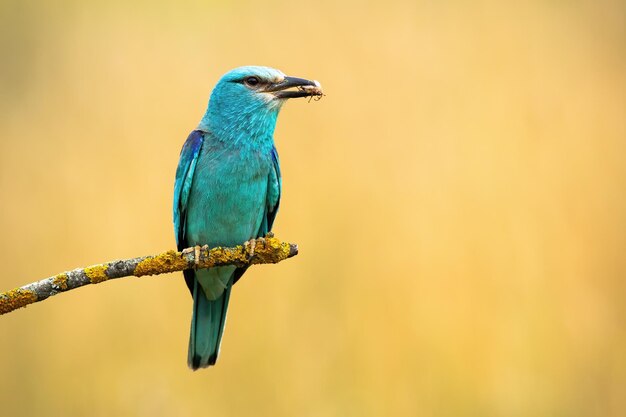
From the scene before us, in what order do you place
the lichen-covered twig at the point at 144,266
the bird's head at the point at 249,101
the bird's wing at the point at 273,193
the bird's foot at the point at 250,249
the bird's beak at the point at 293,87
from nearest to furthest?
the lichen-covered twig at the point at 144,266, the bird's foot at the point at 250,249, the bird's beak at the point at 293,87, the bird's head at the point at 249,101, the bird's wing at the point at 273,193

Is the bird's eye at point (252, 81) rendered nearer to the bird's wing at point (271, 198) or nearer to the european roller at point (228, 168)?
the european roller at point (228, 168)

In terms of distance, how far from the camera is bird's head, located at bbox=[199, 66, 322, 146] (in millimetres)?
2618

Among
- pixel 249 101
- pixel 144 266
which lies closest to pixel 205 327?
pixel 249 101

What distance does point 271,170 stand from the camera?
2713 millimetres

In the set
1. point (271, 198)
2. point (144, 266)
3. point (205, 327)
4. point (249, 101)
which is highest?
point (249, 101)

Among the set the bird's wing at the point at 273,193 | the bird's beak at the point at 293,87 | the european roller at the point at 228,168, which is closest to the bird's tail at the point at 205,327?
the european roller at the point at 228,168

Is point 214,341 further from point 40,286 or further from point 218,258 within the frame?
point 40,286

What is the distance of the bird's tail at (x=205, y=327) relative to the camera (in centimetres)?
268

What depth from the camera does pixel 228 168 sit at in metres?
2.61

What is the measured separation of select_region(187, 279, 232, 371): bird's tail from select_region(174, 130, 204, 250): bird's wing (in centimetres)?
21

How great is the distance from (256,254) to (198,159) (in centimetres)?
66

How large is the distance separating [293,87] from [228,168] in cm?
36

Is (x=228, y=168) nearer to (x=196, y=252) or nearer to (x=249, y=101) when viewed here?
(x=249, y=101)

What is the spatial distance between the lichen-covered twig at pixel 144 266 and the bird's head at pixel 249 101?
18.6 inches
